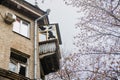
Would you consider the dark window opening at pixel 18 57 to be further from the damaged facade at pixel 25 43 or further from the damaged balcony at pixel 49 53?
the damaged balcony at pixel 49 53

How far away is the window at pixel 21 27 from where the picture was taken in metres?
15.3

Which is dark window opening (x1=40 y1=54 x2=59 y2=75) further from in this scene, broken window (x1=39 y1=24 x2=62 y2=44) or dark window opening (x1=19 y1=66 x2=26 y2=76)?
dark window opening (x1=19 y1=66 x2=26 y2=76)

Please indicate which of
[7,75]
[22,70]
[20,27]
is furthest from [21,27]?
[7,75]

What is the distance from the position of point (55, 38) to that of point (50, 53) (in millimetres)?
1040

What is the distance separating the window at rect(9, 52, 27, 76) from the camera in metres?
13.6

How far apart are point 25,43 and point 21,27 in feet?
4.55

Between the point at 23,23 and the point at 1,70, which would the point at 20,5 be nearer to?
the point at 23,23

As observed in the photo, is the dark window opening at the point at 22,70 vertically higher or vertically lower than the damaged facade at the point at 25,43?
lower

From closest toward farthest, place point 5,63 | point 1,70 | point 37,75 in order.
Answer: point 1,70 → point 5,63 → point 37,75

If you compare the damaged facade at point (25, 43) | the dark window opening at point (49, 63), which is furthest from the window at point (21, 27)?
the dark window opening at point (49, 63)

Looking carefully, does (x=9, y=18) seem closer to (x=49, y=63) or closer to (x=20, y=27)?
(x=20, y=27)

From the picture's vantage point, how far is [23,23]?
52.9ft

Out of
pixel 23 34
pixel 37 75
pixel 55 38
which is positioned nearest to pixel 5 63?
pixel 37 75

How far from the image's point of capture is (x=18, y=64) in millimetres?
13961
